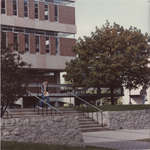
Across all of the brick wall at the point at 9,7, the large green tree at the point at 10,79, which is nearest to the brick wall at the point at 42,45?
the brick wall at the point at 9,7

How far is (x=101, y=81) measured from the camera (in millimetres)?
25000

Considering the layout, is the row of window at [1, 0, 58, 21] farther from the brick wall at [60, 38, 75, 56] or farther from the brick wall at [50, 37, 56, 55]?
the brick wall at [60, 38, 75, 56]

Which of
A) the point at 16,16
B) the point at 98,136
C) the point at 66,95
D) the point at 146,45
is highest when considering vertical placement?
the point at 16,16

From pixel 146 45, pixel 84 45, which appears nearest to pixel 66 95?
pixel 84 45

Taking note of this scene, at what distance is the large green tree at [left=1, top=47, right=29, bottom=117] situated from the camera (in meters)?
14.2

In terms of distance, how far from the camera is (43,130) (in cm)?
1446

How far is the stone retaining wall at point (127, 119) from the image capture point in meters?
23.1

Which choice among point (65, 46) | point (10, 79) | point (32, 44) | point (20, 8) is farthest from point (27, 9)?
point (10, 79)

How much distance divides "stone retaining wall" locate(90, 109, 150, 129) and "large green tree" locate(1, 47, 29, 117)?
9.14 m

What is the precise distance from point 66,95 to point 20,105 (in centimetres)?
369

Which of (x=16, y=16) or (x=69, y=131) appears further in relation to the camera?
(x=16, y=16)

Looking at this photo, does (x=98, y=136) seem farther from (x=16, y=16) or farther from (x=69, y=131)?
(x=16, y=16)

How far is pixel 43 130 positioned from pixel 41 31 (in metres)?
21.8

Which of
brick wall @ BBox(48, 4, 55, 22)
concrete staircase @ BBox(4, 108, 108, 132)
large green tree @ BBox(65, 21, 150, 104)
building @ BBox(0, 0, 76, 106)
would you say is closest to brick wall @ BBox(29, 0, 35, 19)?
building @ BBox(0, 0, 76, 106)
